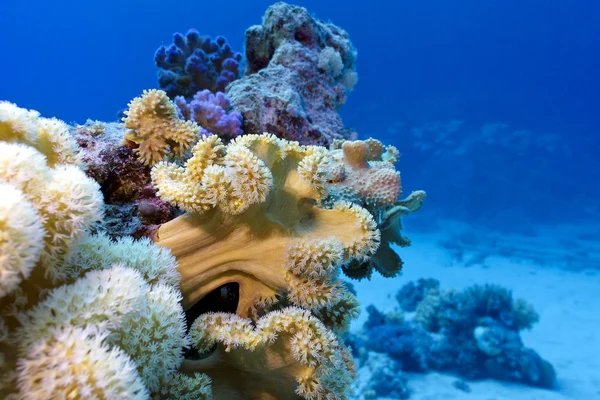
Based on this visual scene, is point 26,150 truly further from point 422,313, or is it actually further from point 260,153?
point 422,313

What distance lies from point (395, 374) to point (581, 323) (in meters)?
8.51

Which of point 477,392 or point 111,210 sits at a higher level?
point 477,392

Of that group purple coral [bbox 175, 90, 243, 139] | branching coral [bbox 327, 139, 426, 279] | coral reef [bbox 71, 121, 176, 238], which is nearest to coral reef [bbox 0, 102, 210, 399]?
coral reef [bbox 71, 121, 176, 238]

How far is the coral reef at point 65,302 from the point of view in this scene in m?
0.87

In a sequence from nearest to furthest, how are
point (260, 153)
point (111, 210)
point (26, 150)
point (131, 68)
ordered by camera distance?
point (26, 150), point (260, 153), point (111, 210), point (131, 68)

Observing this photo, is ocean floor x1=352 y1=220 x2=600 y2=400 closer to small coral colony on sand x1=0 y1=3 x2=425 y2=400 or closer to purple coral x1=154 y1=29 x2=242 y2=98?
purple coral x1=154 y1=29 x2=242 y2=98

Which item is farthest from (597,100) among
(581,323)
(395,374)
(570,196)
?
(395,374)

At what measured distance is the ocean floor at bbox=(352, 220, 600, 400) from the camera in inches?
387

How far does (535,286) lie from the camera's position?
17.0 metres

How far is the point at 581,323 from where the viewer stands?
1348 centimetres

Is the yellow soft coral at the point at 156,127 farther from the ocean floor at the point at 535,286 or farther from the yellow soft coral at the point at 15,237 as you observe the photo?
the ocean floor at the point at 535,286

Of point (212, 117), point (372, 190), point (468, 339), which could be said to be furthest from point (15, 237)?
point (468, 339)

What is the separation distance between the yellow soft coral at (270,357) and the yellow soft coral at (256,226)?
0.56ft

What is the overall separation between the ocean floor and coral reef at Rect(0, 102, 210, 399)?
9871 millimetres
